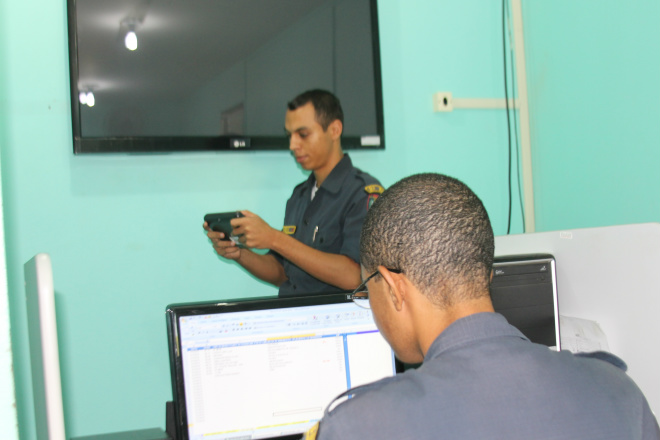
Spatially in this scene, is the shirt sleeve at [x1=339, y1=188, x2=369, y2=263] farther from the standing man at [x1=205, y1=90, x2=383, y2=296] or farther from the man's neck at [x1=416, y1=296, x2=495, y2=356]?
the man's neck at [x1=416, y1=296, x2=495, y2=356]

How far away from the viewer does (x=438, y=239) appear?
0.88 m

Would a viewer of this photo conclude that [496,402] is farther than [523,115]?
No

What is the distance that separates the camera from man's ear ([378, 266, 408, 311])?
91 cm

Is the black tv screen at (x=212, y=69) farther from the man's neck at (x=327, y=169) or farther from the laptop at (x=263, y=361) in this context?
the laptop at (x=263, y=361)

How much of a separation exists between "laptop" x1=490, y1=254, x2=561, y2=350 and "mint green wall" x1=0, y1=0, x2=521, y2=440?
1.15 metres

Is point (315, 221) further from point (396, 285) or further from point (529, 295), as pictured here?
point (396, 285)

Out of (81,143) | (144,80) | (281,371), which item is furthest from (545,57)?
(281,371)

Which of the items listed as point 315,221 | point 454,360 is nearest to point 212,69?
point 315,221

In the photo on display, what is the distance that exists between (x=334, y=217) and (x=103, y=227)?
0.81m

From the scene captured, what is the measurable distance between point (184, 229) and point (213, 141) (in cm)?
35

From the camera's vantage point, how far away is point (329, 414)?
755 mm

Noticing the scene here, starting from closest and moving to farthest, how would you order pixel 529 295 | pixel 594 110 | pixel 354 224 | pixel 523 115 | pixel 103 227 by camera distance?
1. pixel 529 295
2. pixel 354 224
3. pixel 103 227
4. pixel 594 110
5. pixel 523 115

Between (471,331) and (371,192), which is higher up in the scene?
(371,192)

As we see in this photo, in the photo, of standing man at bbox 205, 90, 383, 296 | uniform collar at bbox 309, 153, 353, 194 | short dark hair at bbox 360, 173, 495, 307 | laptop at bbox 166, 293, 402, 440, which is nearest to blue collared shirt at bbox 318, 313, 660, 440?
short dark hair at bbox 360, 173, 495, 307
